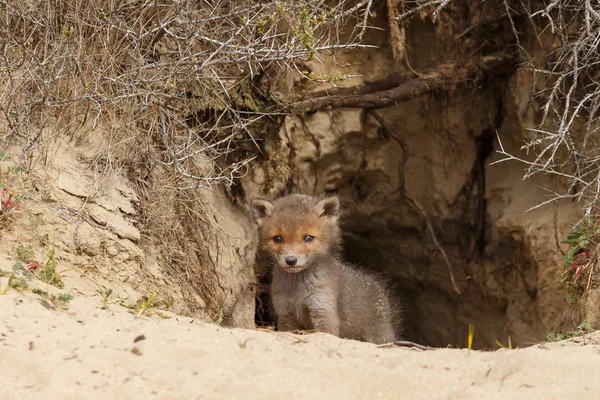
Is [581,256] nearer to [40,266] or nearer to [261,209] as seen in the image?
[261,209]

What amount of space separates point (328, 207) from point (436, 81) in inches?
86.3

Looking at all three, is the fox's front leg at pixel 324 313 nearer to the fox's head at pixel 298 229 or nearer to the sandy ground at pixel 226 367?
the fox's head at pixel 298 229

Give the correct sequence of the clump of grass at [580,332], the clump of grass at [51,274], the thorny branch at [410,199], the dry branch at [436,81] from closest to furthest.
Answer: the clump of grass at [51,274], the clump of grass at [580,332], the dry branch at [436,81], the thorny branch at [410,199]

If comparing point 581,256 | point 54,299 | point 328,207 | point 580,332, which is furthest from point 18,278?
point 581,256

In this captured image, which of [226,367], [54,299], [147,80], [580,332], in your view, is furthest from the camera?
[147,80]

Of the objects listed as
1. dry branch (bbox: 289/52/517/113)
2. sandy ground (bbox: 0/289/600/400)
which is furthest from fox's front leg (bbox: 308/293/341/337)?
dry branch (bbox: 289/52/517/113)

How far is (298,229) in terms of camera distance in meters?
5.54

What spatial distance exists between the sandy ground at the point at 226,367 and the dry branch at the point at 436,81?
3.96m

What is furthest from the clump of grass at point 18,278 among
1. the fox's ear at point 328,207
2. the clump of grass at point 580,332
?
the clump of grass at point 580,332

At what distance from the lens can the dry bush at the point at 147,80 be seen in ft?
16.7

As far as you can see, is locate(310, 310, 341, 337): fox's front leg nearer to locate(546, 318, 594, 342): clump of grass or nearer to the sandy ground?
locate(546, 318, 594, 342): clump of grass

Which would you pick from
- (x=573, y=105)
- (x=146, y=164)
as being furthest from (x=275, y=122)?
(x=573, y=105)

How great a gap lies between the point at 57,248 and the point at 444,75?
14.3 ft

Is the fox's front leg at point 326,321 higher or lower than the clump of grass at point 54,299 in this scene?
lower
